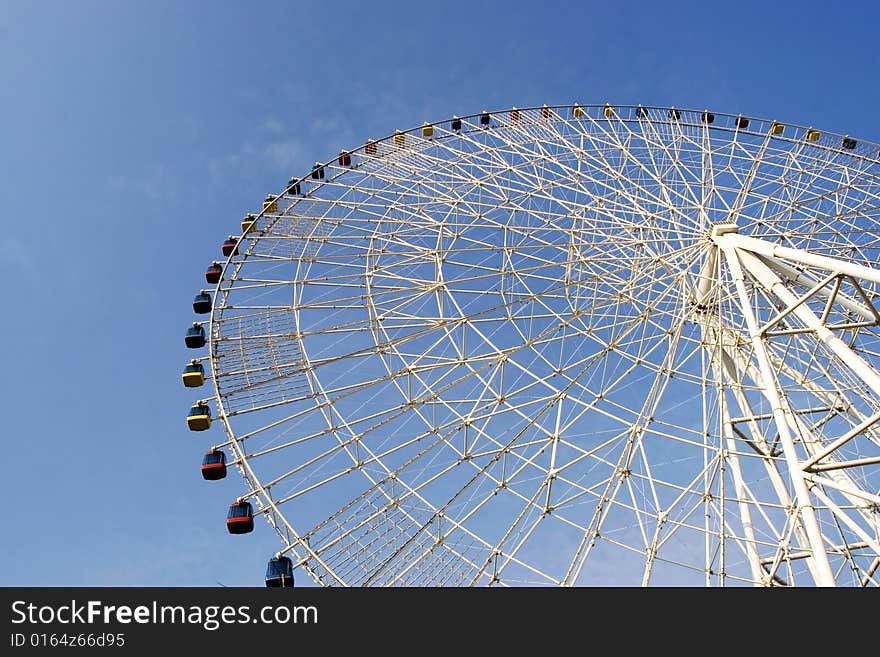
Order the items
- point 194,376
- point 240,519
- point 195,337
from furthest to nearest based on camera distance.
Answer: point 195,337 → point 194,376 → point 240,519

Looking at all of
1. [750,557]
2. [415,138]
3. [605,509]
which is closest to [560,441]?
[605,509]

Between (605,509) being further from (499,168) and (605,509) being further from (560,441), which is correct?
(499,168)

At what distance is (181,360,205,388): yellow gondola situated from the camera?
75.2 ft

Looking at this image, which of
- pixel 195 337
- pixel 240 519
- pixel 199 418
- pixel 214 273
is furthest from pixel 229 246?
pixel 240 519

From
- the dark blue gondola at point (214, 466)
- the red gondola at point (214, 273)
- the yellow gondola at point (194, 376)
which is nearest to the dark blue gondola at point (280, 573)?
the dark blue gondola at point (214, 466)

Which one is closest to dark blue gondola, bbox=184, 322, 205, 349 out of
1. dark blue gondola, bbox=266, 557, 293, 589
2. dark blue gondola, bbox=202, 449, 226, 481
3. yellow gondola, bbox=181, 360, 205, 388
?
yellow gondola, bbox=181, 360, 205, 388

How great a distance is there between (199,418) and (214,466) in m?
1.89

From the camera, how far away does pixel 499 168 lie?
Answer: 28312mm

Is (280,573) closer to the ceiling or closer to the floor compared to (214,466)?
closer to the floor

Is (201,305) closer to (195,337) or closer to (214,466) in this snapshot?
(195,337)

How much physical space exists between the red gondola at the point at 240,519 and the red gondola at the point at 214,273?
35.1 ft

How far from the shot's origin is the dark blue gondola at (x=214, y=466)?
21.4 metres

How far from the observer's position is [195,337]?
24.4 metres

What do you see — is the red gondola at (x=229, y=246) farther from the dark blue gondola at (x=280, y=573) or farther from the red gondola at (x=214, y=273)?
the dark blue gondola at (x=280, y=573)
